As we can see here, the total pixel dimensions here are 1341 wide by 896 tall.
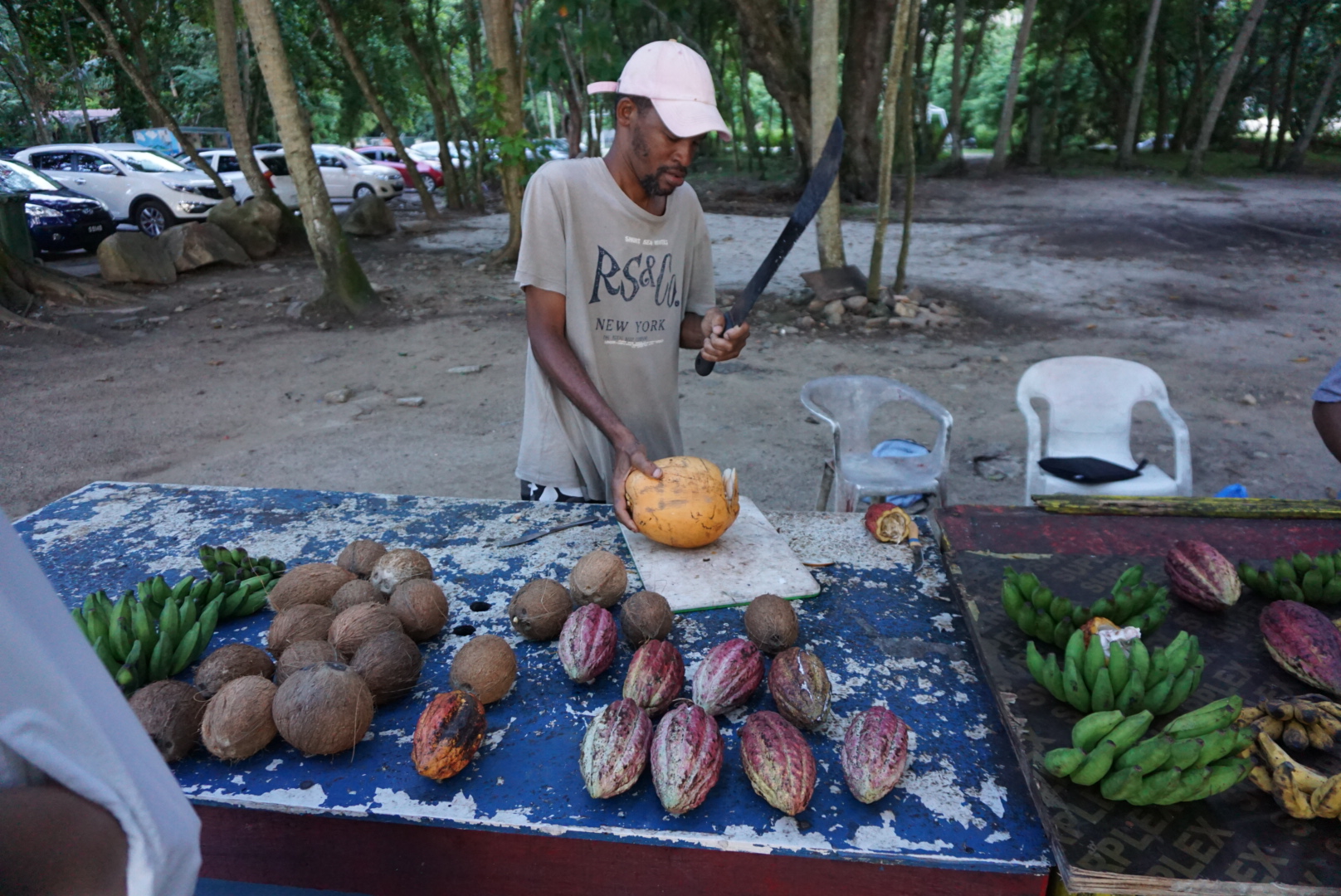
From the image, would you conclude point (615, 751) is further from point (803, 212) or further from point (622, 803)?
point (803, 212)

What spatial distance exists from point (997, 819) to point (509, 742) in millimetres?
866

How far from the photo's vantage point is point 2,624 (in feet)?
1.95

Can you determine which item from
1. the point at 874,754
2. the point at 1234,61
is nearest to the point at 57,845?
the point at 874,754

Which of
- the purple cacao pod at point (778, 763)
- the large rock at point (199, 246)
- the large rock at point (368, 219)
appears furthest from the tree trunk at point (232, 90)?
the purple cacao pod at point (778, 763)

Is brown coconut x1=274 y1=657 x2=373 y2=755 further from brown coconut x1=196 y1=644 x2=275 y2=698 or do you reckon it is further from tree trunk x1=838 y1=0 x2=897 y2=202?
tree trunk x1=838 y1=0 x2=897 y2=202

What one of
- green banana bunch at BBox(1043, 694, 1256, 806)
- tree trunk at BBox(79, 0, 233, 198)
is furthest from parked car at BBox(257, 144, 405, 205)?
green banana bunch at BBox(1043, 694, 1256, 806)

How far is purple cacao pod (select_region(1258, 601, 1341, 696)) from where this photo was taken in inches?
62.9

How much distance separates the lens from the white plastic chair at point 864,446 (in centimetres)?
373

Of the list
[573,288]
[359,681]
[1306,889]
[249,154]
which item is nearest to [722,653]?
[359,681]

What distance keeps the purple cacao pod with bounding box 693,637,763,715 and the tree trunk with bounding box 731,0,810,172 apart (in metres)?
11.5

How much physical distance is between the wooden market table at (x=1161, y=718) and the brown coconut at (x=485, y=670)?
3.15ft

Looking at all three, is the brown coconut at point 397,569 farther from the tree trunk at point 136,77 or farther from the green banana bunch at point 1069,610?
the tree trunk at point 136,77

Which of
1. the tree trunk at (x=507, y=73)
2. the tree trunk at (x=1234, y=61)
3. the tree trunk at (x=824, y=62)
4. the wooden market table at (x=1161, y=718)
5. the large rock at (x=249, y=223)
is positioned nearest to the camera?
the wooden market table at (x=1161, y=718)

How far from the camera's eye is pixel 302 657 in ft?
5.07
